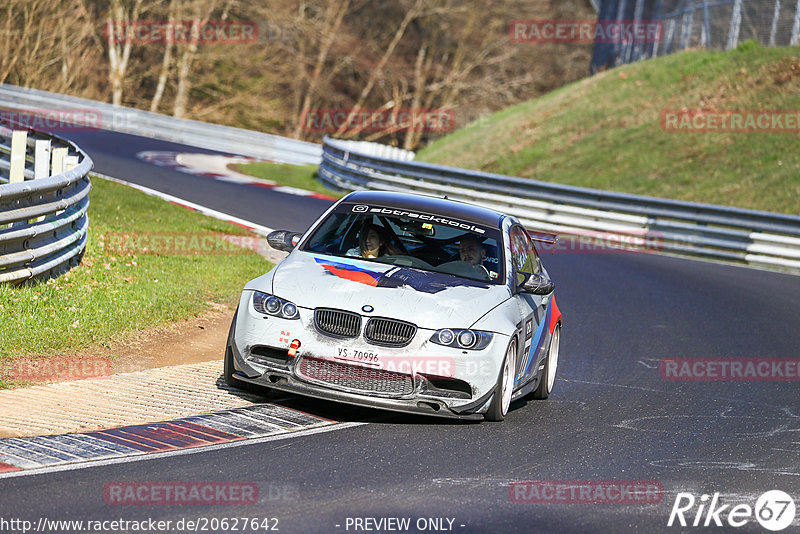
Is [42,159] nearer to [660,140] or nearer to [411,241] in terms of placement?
[411,241]

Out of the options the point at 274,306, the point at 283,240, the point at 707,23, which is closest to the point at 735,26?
the point at 707,23

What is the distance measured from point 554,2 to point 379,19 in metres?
13.5

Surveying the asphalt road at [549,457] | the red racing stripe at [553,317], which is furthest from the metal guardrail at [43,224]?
the red racing stripe at [553,317]

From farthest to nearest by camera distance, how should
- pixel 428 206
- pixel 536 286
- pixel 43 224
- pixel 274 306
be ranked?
pixel 43 224, pixel 428 206, pixel 536 286, pixel 274 306

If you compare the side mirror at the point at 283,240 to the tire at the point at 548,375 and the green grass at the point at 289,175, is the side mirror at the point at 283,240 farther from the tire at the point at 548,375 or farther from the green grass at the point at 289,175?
the green grass at the point at 289,175

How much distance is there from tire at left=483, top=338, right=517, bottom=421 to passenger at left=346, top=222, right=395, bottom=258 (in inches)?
58.8

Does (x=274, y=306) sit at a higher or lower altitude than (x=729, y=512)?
higher

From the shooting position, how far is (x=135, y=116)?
38438 mm

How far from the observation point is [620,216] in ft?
75.1

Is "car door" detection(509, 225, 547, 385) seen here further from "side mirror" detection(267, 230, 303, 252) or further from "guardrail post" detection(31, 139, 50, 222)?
"guardrail post" detection(31, 139, 50, 222)

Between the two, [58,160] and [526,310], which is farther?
[58,160]

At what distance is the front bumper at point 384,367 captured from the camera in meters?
7.49

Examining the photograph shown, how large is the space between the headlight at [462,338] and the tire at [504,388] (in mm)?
211

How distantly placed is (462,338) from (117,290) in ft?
16.6
